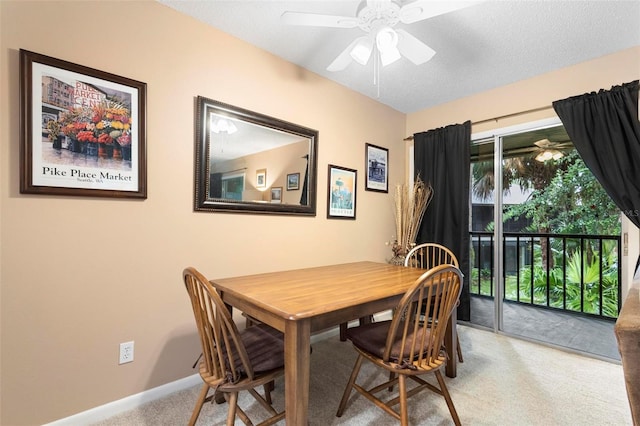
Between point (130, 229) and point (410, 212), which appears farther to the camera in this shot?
point (410, 212)

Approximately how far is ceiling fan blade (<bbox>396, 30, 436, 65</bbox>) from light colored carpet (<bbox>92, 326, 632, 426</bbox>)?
2074 mm

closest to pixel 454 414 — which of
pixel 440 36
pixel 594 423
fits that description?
pixel 594 423

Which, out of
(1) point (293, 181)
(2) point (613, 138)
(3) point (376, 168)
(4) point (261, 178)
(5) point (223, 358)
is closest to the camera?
(5) point (223, 358)

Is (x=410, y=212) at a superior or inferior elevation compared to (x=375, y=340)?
superior

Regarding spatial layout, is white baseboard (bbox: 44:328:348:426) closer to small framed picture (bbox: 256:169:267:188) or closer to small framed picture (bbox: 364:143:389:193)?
small framed picture (bbox: 256:169:267:188)

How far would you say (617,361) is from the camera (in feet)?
7.40

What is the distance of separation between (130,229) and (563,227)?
3.50 m

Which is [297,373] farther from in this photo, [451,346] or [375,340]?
[451,346]

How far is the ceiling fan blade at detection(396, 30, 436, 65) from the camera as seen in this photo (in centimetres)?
162

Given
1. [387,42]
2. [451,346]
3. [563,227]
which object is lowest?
[451,346]

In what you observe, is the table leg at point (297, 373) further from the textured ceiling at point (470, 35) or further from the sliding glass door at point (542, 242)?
the sliding glass door at point (542, 242)

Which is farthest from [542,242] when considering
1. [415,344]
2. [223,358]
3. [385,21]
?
[223,358]

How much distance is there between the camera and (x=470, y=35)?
206 cm

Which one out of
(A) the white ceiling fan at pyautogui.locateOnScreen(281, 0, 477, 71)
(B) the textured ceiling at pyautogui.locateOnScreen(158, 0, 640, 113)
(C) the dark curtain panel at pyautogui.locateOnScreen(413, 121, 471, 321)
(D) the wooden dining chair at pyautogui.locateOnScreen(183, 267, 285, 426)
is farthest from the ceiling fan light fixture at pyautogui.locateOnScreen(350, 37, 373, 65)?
(C) the dark curtain panel at pyautogui.locateOnScreen(413, 121, 471, 321)
